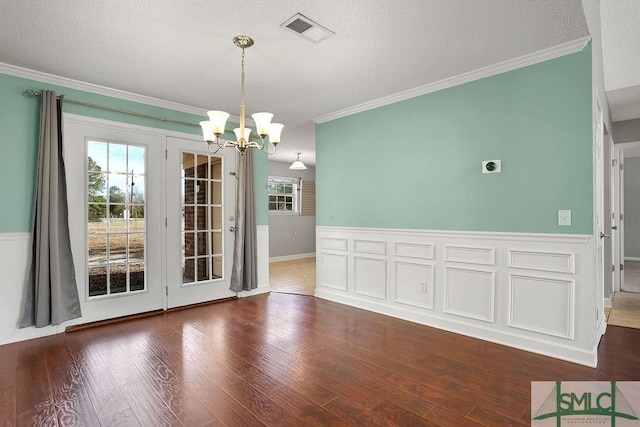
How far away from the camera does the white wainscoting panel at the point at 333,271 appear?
4516mm

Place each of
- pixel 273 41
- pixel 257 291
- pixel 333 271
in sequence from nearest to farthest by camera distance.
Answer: pixel 273 41
pixel 333 271
pixel 257 291

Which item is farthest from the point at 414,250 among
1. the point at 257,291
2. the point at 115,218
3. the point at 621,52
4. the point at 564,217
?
the point at 115,218

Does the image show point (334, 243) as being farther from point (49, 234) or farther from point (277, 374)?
point (49, 234)

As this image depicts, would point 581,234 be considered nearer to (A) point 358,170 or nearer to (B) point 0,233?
(A) point 358,170

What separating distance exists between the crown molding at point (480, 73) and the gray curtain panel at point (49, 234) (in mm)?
3134

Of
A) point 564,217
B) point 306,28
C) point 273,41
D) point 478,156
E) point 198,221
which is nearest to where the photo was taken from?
point 306,28

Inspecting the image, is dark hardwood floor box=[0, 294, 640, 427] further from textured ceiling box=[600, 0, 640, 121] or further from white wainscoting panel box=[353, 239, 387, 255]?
textured ceiling box=[600, 0, 640, 121]

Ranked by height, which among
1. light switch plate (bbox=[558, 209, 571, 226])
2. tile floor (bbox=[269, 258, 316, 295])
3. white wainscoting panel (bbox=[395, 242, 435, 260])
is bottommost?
tile floor (bbox=[269, 258, 316, 295])

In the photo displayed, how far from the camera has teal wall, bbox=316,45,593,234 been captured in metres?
2.74

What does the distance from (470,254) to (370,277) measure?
1.28 m

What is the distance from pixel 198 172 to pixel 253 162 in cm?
82

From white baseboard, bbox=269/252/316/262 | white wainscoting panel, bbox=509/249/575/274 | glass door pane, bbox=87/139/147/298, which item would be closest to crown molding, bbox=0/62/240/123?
glass door pane, bbox=87/139/147/298

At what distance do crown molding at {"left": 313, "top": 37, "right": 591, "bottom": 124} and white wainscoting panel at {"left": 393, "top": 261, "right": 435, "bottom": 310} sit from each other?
1.89 meters

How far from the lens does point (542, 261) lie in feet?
9.43
